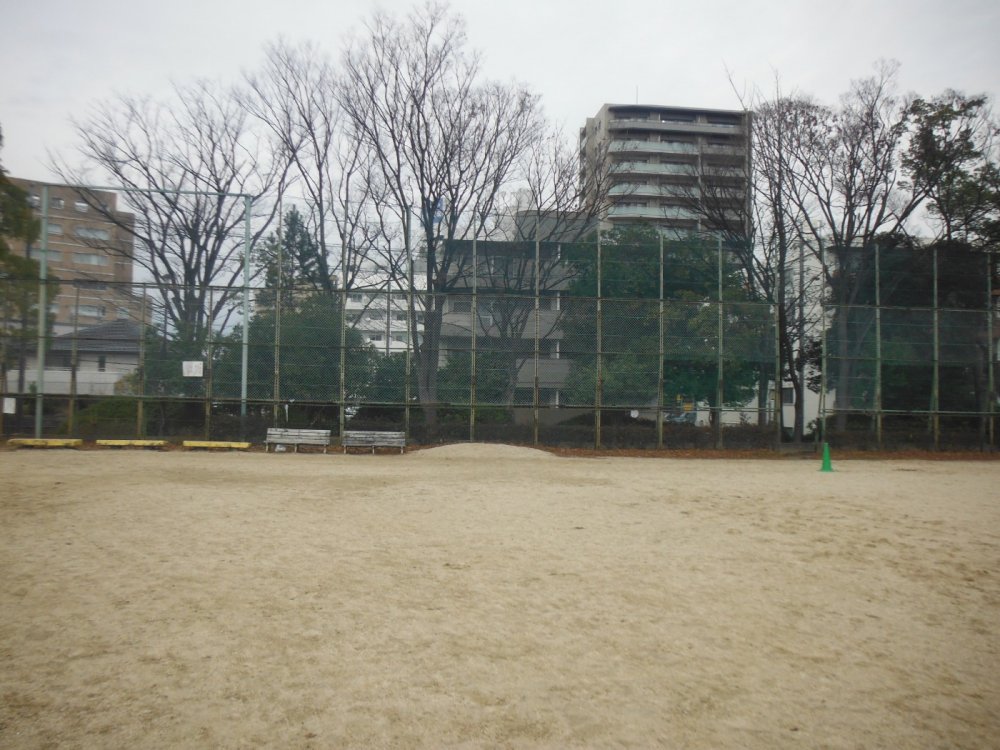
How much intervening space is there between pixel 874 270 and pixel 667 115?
39.2 meters

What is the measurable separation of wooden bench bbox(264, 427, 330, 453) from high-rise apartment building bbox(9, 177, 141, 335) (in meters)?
4.54

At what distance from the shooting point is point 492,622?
4.29 metres

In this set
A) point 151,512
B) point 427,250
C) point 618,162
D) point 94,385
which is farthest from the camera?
point 618,162

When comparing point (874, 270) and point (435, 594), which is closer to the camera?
point (435, 594)

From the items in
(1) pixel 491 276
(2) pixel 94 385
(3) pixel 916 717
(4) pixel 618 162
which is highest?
(4) pixel 618 162

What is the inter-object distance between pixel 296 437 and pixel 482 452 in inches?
166

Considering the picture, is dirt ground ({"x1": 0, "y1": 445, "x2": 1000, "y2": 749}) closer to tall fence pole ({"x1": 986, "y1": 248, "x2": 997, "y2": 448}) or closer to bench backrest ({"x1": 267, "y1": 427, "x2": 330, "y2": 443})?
bench backrest ({"x1": 267, "y1": 427, "x2": 330, "y2": 443})

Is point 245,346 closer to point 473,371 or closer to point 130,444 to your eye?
point 130,444

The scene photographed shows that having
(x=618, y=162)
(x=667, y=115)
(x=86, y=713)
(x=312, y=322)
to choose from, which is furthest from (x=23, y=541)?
(x=667, y=115)

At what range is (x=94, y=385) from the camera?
53.3 feet

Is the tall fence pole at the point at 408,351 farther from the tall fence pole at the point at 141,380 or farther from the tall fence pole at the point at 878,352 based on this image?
the tall fence pole at the point at 878,352

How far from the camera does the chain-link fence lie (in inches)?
642

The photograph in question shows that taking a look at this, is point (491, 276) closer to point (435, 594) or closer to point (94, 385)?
point (94, 385)

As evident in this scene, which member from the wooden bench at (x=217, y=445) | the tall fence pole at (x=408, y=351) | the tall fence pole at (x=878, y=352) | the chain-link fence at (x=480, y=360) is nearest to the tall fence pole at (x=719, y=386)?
the chain-link fence at (x=480, y=360)
